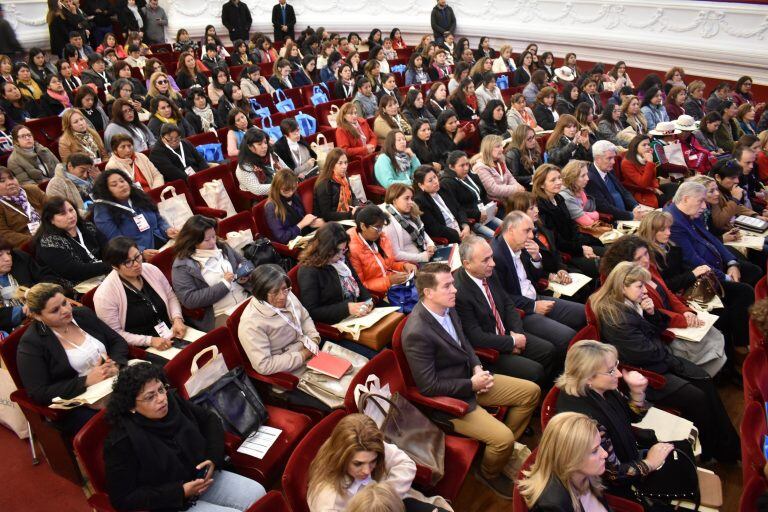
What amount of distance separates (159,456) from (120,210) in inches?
91.5

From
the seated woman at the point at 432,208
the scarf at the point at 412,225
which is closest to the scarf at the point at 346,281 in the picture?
the scarf at the point at 412,225

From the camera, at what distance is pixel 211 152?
5.83 meters

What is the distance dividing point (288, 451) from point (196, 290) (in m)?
1.27

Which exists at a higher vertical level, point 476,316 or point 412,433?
point 476,316

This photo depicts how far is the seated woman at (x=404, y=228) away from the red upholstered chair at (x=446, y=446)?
147 centimetres

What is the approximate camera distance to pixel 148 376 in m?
2.31

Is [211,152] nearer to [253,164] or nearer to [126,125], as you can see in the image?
[126,125]

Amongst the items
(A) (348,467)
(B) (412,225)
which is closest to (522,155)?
(B) (412,225)

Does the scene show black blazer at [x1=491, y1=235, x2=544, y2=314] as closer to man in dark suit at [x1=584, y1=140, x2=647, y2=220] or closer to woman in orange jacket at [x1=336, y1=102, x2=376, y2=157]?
man in dark suit at [x1=584, y1=140, x2=647, y2=220]

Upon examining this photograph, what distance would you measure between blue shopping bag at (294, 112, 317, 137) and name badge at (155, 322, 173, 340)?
3.70m

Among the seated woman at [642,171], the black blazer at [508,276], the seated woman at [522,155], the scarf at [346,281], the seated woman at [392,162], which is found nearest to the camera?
the scarf at [346,281]

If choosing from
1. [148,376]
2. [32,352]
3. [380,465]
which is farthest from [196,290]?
[380,465]

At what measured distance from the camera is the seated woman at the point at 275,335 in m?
2.94

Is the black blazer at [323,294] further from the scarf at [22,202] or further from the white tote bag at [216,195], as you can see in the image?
the scarf at [22,202]
